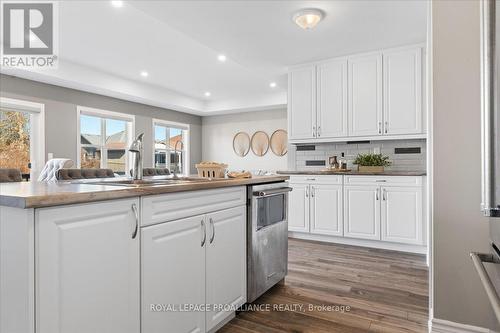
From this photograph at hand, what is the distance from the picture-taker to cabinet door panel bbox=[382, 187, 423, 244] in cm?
350

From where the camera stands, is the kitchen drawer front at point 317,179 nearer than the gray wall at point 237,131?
Yes

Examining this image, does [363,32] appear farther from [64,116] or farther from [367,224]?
[64,116]

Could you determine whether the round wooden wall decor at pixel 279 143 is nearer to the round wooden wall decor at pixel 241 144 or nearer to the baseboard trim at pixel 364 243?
the round wooden wall decor at pixel 241 144

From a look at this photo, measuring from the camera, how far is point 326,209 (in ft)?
13.1

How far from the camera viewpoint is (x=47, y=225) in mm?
1001

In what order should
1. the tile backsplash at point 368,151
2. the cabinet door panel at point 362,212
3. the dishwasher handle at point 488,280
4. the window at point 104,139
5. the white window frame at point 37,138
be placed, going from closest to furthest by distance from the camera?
the dishwasher handle at point 488,280
the cabinet door panel at point 362,212
the tile backsplash at point 368,151
the white window frame at point 37,138
the window at point 104,139

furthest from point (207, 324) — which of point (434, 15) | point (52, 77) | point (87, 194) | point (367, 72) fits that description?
point (52, 77)

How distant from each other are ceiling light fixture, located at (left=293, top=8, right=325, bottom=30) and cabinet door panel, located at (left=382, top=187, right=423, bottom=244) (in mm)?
2069

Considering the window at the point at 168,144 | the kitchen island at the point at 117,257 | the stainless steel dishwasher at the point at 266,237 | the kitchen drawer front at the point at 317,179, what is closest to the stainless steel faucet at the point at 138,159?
the kitchen island at the point at 117,257

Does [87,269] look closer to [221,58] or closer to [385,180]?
[385,180]

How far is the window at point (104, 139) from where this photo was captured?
18.2 feet

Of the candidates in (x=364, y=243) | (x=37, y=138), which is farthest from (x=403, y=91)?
(x=37, y=138)

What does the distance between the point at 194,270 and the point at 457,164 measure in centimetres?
160

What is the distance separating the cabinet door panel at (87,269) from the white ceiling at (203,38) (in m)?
2.33
